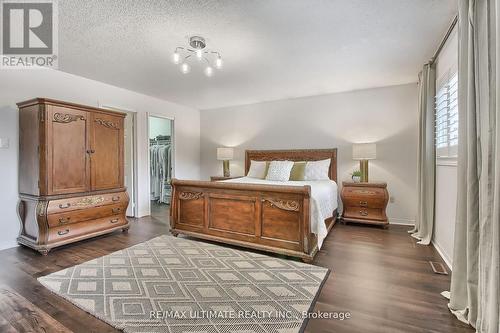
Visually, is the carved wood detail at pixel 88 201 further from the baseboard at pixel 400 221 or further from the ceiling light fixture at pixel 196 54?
the baseboard at pixel 400 221

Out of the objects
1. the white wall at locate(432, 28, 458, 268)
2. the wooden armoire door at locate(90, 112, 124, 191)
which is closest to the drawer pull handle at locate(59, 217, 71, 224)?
the wooden armoire door at locate(90, 112, 124, 191)

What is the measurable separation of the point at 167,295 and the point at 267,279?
87cm

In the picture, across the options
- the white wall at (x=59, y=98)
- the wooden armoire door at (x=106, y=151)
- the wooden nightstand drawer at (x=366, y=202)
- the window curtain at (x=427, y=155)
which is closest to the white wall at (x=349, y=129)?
the wooden nightstand drawer at (x=366, y=202)

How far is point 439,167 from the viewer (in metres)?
2.97

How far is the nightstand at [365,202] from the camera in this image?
3888mm

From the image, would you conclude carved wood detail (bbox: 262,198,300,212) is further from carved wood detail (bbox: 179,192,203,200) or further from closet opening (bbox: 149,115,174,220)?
closet opening (bbox: 149,115,174,220)

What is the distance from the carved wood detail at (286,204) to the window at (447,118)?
1673 mm

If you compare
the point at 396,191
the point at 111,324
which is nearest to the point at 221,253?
the point at 111,324

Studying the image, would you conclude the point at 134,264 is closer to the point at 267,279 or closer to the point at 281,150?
the point at 267,279

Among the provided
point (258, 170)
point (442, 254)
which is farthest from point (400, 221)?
point (258, 170)

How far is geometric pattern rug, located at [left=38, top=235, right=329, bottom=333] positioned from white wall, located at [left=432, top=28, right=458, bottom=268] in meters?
1.46

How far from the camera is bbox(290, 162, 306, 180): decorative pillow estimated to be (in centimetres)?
433

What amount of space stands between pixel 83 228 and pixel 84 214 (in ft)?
0.61

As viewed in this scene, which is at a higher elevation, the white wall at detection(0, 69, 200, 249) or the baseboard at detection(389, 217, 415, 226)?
the white wall at detection(0, 69, 200, 249)
